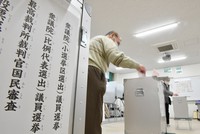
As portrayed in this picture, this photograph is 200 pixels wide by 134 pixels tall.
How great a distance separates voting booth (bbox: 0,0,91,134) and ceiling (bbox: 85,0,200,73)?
2.23 m

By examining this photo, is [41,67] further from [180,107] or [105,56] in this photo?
[180,107]

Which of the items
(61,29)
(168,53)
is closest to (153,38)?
(168,53)

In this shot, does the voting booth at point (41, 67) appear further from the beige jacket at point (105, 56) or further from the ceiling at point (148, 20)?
the ceiling at point (148, 20)

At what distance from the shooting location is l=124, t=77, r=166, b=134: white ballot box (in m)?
1.71

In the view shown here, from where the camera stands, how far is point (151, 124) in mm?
1717

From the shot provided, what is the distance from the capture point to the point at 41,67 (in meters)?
0.46

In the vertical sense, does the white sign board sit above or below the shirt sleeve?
below

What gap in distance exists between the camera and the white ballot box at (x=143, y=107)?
171cm

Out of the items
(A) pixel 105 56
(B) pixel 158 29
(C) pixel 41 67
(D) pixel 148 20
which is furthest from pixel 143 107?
(B) pixel 158 29

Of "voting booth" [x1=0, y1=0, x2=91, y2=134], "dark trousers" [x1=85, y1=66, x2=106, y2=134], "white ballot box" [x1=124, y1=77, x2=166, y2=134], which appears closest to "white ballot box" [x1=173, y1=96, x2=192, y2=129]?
"white ballot box" [x1=124, y1=77, x2=166, y2=134]

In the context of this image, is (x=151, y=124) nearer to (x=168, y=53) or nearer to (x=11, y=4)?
(x=11, y=4)

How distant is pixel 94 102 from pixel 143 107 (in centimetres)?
99

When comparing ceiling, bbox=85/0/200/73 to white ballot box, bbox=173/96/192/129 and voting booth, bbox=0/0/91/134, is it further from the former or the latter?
voting booth, bbox=0/0/91/134

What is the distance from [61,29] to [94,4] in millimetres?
2821
